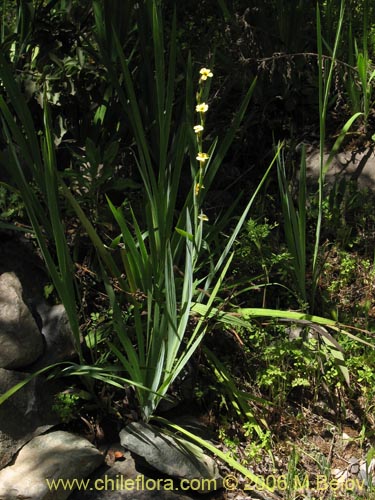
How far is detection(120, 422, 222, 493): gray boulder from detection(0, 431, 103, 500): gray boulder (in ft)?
→ 0.48

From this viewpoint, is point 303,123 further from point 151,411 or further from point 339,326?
point 151,411

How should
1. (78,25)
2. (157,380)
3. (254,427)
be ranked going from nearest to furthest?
(157,380), (254,427), (78,25)

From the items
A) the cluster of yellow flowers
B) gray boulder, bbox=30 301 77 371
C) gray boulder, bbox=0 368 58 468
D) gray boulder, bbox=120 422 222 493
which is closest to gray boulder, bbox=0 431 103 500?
gray boulder, bbox=0 368 58 468

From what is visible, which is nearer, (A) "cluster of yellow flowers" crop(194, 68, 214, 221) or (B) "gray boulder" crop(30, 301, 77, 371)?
(A) "cluster of yellow flowers" crop(194, 68, 214, 221)

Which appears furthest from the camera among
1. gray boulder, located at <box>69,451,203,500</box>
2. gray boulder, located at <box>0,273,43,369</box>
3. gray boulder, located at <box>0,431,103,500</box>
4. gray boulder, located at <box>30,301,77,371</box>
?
gray boulder, located at <box>30,301,77,371</box>

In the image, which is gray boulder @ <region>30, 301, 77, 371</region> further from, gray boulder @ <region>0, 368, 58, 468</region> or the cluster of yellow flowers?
the cluster of yellow flowers

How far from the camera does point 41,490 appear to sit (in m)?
2.18

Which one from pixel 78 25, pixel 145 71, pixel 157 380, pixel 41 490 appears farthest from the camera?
pixel 78 25

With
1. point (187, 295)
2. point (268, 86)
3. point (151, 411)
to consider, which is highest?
point (268, 86)

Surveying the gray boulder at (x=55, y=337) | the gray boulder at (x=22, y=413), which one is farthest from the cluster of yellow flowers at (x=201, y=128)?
the gray boulder at (x=22, y=413)

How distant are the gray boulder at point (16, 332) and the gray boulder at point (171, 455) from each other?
471 mm

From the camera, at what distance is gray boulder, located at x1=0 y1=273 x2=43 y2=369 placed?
2492mm

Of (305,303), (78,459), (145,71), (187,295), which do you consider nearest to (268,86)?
(145,71)

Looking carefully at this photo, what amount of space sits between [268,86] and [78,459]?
2.19 metres
